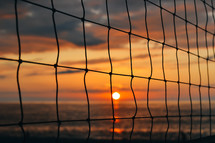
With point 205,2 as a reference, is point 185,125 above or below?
below

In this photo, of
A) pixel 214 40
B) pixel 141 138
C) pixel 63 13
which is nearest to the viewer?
pixel 63 13

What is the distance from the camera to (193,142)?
2.05 meters

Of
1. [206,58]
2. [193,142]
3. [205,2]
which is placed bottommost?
[193,142]

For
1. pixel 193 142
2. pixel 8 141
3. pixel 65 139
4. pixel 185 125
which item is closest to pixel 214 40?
pixel 193 142

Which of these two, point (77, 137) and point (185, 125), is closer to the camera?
point (77, 137)

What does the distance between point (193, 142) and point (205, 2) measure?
1137 millimetres

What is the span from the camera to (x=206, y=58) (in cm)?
264

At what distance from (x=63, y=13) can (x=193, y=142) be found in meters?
1.10

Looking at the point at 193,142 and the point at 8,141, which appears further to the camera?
the point at 8,141

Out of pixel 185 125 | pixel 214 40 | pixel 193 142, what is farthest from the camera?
pixel 185 125

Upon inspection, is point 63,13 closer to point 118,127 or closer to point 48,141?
point 48,141

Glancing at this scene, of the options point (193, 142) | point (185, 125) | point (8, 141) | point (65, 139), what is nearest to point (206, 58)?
point (193, 142)

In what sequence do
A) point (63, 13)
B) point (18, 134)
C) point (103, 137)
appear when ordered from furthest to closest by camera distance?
point (18, 134), point (103, 137), point (63, 13)

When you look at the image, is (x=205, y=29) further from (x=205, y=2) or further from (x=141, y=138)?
(x=141, y=138)
